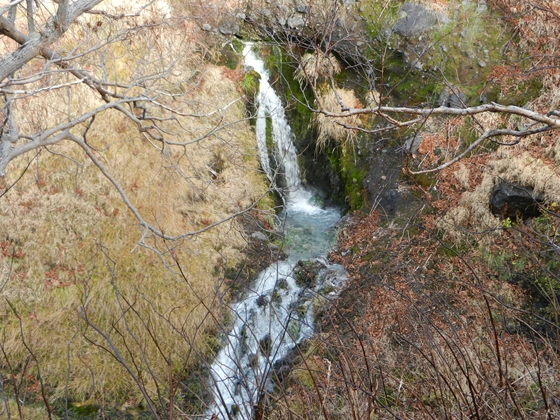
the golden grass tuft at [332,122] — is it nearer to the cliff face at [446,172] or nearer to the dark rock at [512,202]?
the cliff face at [446,172]

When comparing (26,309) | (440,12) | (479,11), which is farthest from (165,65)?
(479,11)

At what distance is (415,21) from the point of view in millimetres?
8047

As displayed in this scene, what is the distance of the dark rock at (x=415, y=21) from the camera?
8.02 metres

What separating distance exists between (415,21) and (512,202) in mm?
4179

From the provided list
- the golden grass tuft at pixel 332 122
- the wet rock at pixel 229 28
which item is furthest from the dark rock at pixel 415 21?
the wet rock at pixel 229 28

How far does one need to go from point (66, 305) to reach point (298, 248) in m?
3.49

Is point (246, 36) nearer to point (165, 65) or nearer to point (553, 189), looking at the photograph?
point (165, 65)

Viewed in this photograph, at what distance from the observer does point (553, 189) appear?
215 inches

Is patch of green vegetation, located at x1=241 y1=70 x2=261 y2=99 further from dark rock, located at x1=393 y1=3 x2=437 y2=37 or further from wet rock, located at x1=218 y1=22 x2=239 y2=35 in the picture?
dark rock, located at x1=393 y1=3 x2=437 y2=37

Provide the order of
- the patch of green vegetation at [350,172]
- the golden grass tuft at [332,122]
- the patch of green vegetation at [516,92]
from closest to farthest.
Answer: the patch of green vegetation at [516,92] < the patch of green vegetation at [350,172] < the golden grass tuft at [332,122]

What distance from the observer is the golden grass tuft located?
771cm

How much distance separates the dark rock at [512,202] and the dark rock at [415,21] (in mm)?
3684

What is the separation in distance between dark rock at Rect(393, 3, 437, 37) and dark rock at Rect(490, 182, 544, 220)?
3.68 metres

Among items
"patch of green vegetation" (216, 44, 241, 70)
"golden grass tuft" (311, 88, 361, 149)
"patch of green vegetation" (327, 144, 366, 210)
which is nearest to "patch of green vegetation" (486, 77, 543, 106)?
"golden grass tuft" (311, 88, 361, 149)
